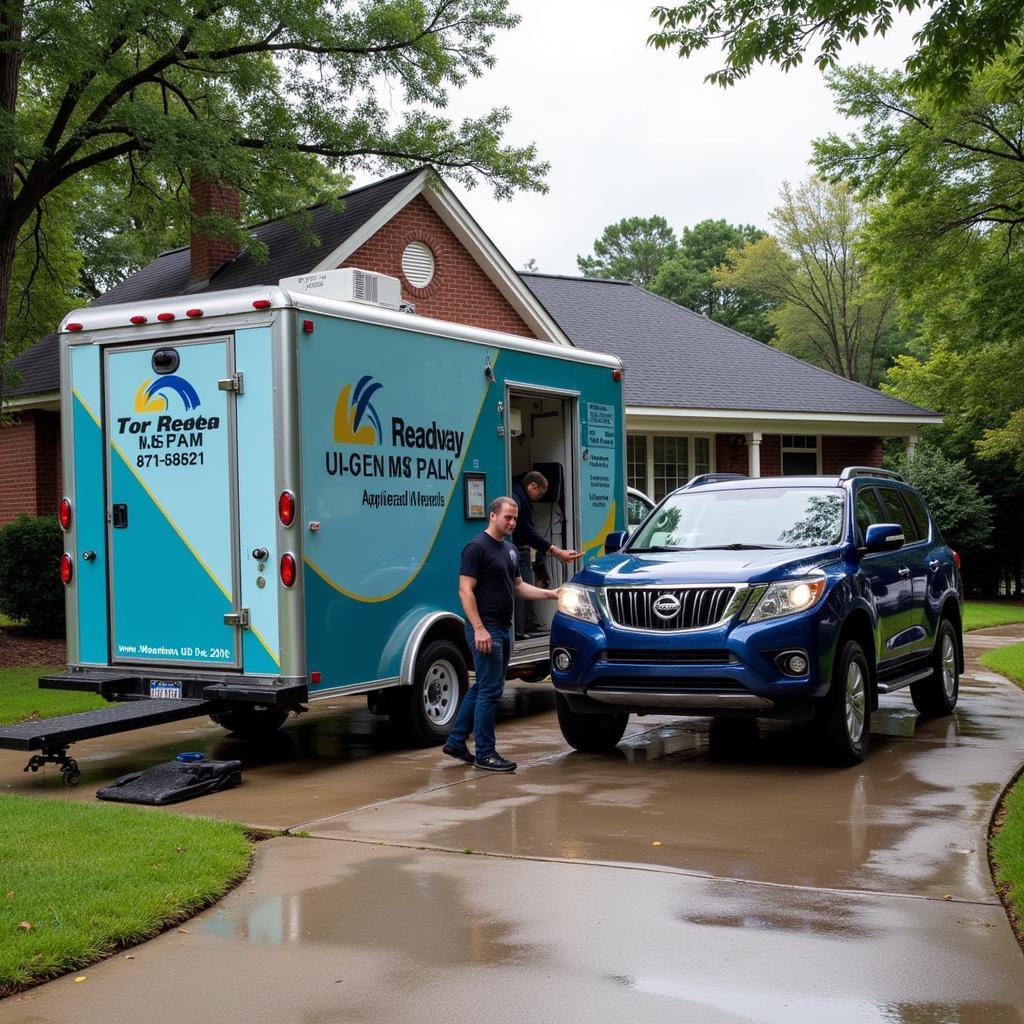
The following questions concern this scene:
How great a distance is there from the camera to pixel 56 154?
14.9 m

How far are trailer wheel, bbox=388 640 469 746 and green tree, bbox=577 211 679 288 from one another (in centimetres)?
7702

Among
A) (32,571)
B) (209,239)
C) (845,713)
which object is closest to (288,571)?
(845,713)

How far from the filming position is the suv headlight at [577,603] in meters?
8.70

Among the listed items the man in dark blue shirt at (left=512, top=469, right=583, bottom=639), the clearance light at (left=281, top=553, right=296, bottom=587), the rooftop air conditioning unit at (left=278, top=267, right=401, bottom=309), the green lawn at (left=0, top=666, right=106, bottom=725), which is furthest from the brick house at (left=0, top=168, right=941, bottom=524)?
the clearance light at (left=281, top=553, right=296, bottom=587)

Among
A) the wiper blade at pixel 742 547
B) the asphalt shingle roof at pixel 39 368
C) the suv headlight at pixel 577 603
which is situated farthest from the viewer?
the asphalt shingle roof at pixel 39 368

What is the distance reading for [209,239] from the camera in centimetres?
1948

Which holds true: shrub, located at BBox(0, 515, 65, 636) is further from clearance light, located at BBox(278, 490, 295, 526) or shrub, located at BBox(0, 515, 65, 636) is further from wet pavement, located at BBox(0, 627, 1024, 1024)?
clearance light, located at BBox(278, 490, 295, 526)

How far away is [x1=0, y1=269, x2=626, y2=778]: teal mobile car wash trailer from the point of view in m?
8.28

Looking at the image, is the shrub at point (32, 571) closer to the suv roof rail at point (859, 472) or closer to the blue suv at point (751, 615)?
the blue suv at point (751, 615)

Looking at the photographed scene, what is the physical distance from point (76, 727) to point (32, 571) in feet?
29.4

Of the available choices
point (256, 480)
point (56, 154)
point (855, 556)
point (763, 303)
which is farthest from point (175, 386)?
point (763, 303)

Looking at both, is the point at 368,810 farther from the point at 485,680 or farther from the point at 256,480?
the point at 256,480

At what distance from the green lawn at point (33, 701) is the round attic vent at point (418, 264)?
28.3 ft

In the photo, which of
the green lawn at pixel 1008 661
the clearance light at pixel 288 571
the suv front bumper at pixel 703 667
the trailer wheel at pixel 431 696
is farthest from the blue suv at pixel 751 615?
the green lawn at pixel 1008 661
